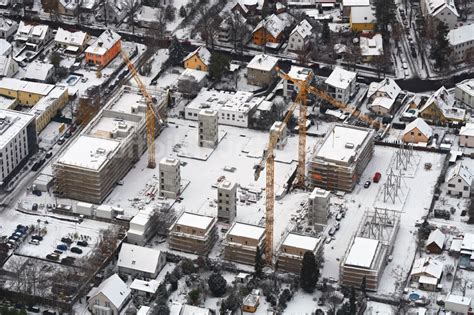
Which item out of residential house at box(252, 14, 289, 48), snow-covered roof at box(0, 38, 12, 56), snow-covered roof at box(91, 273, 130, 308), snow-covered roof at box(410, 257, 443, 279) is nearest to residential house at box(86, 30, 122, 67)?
snow-covered roof at box(0, 38, 12, 56)

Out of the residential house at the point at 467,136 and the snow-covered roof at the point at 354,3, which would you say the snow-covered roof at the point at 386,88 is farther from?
the snow-covered roof at the point at 354,3

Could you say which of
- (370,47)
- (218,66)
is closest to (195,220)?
(218,66)

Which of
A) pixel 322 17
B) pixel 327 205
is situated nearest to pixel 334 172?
pixel 327 205

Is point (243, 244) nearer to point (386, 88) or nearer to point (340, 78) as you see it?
point (340, 78)

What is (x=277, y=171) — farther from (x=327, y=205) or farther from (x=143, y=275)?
(x=143, y=275)

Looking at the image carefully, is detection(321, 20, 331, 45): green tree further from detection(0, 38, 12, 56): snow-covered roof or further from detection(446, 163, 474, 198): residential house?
detection(0, 38, 12, 56): snow-covered roof

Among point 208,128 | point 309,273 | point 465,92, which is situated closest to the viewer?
point 309,273
